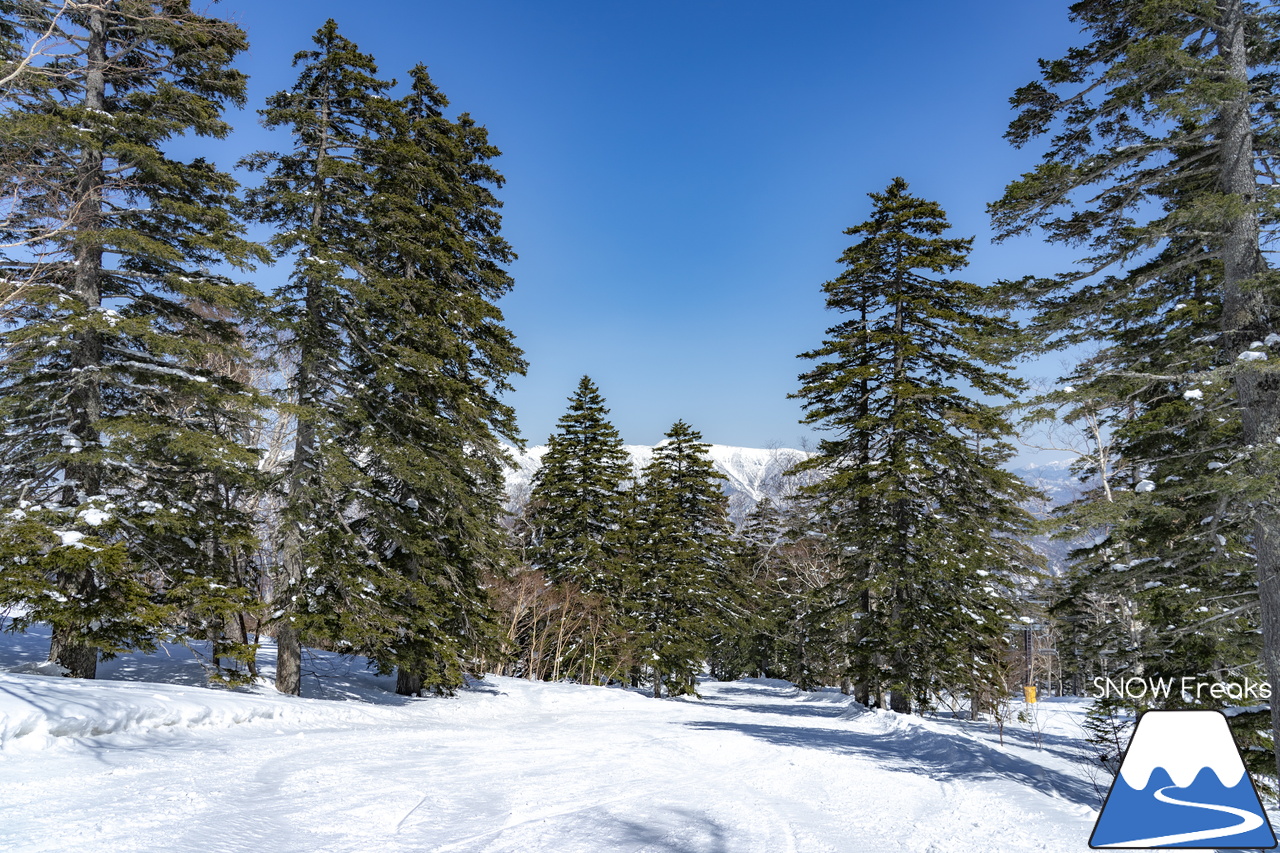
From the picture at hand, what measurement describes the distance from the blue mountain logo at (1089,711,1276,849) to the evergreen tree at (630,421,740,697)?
23294 millimetres

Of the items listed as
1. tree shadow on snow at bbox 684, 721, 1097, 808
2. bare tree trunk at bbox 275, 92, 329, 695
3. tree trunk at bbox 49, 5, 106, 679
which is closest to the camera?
tree shadow on snow at bbox 684, 721, 1097, 808

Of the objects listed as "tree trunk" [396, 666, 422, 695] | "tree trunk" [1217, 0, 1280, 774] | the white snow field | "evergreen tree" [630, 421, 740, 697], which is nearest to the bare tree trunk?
the white snow field

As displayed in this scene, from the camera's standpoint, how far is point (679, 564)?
26.9m

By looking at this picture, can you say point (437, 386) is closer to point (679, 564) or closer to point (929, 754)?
point (929, 754)

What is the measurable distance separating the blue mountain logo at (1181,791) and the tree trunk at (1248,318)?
434cm

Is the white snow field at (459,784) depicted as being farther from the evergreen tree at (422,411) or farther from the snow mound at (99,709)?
the evergreen tree at (422,411)

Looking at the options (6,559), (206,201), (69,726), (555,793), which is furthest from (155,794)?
(206,201)

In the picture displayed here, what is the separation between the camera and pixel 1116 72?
6957 millimetres

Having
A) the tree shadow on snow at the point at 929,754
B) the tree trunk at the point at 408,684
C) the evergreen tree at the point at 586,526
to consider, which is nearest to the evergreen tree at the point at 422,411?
the tree trunk at the point at 408,684

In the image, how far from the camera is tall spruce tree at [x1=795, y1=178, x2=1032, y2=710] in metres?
15.4

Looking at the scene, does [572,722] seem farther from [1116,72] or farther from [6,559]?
[1116,72]

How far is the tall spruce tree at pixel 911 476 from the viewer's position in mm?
15383

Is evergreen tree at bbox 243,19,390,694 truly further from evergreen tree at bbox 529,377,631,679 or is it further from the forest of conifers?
evergreen tree at bbox 529,377,631,679

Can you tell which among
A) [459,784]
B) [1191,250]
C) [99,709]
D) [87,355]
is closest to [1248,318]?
[1191,250]
